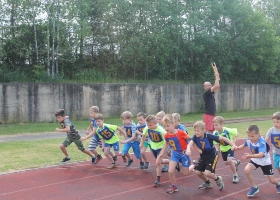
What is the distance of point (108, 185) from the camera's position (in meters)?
8.04

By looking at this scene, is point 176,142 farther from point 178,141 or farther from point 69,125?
point 69,125

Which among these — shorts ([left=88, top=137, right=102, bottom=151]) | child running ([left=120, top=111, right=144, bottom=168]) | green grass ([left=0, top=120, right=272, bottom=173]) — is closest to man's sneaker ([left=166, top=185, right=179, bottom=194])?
Answer: child running ([left=120, top=111, right=144, bottom=168])

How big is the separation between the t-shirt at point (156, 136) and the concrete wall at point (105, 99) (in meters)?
13.5

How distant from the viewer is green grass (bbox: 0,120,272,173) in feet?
33.8

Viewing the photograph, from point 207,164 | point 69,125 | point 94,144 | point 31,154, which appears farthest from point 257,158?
point 31,154

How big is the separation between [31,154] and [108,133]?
3305 millimetres

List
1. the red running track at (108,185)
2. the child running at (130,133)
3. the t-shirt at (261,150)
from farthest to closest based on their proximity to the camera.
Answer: the child running at (130,133) < the red running track at (108,185) < the t-shirt at (261,150)

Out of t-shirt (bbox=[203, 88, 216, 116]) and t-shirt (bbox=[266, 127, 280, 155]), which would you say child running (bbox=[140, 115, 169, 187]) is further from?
t-shirt (bbox=[203, 88, 216, 116])

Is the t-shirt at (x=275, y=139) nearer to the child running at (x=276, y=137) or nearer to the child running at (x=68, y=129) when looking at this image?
the child running at (x=276, y=137)

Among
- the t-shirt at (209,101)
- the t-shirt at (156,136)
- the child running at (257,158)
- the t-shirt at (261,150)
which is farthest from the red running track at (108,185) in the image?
the t-shirt at (209,101)

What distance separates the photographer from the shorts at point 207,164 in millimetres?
7207

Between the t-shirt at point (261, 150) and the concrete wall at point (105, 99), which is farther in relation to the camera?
the concrete wall at point (105, 99)

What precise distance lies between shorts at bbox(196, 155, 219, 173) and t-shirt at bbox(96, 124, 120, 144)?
314 centimetres

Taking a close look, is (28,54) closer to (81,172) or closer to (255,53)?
(81,172)
